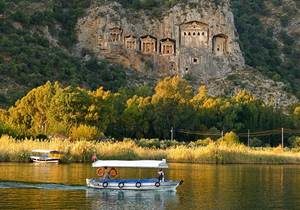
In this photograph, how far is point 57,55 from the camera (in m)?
121

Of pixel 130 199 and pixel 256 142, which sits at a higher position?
pixel 256 142

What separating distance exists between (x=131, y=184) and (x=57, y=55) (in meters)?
76.1

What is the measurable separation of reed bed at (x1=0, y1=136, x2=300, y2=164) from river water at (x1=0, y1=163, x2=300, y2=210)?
3861 mm

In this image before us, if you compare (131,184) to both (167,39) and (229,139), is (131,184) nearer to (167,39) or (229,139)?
(229,139)

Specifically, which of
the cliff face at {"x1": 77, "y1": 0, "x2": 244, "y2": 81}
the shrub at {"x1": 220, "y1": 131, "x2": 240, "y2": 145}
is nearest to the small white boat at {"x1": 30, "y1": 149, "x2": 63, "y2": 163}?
the shrub at {"x1": 220, "y1": 131, "x2": 240, "y2": 145}

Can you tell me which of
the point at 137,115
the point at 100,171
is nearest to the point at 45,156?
the point at 100,171

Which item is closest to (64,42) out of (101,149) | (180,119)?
(180,119)

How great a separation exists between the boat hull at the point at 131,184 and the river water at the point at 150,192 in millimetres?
570

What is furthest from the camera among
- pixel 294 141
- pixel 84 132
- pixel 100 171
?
pixel 294 141

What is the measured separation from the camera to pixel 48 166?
208 feet

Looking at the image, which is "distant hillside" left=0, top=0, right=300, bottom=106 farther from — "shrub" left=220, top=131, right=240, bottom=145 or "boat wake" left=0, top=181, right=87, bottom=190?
"boat wake" left=0, top=181, right=87, bottom=190

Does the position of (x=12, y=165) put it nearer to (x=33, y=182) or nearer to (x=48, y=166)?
(x=48, y=166)

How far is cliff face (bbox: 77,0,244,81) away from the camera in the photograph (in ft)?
411

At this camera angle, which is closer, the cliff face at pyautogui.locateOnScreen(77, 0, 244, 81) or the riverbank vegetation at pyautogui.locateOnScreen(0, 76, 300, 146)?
the riverbank vegetation at pyautogui.locateOnScreen(0, 76, 300, 146)
